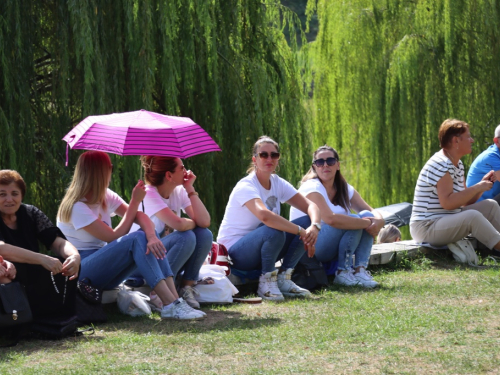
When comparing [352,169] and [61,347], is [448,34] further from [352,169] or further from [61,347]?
[61,347]

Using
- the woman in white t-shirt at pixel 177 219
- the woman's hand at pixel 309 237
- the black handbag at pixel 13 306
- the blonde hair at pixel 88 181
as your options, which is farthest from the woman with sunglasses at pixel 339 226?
the black handbag at pixel 13 306

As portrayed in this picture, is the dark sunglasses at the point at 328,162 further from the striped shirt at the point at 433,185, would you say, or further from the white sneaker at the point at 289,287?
the striped shirt at the point at 433,185

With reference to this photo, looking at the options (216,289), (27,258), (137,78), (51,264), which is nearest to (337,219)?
(216,289)

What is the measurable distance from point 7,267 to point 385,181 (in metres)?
8.88

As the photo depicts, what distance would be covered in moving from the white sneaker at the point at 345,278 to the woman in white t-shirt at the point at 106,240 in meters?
1.78

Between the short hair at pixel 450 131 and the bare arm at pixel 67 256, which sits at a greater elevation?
the short hair at pixel 450 131

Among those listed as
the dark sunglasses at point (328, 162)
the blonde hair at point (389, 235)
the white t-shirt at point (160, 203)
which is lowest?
the blonde hair at point (389, 235)

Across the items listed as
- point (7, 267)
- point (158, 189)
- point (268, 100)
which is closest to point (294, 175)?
point (268, 100)

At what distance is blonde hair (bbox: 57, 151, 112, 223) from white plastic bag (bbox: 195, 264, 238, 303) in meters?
1.01

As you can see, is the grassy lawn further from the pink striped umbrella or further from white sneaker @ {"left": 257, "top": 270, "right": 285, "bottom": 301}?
the pink striped umbrella

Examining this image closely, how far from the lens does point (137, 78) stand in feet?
25.5

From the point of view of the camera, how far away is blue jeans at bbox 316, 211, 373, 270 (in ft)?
22.2

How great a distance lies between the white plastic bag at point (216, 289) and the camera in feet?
19.1

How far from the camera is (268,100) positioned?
29.8ft
